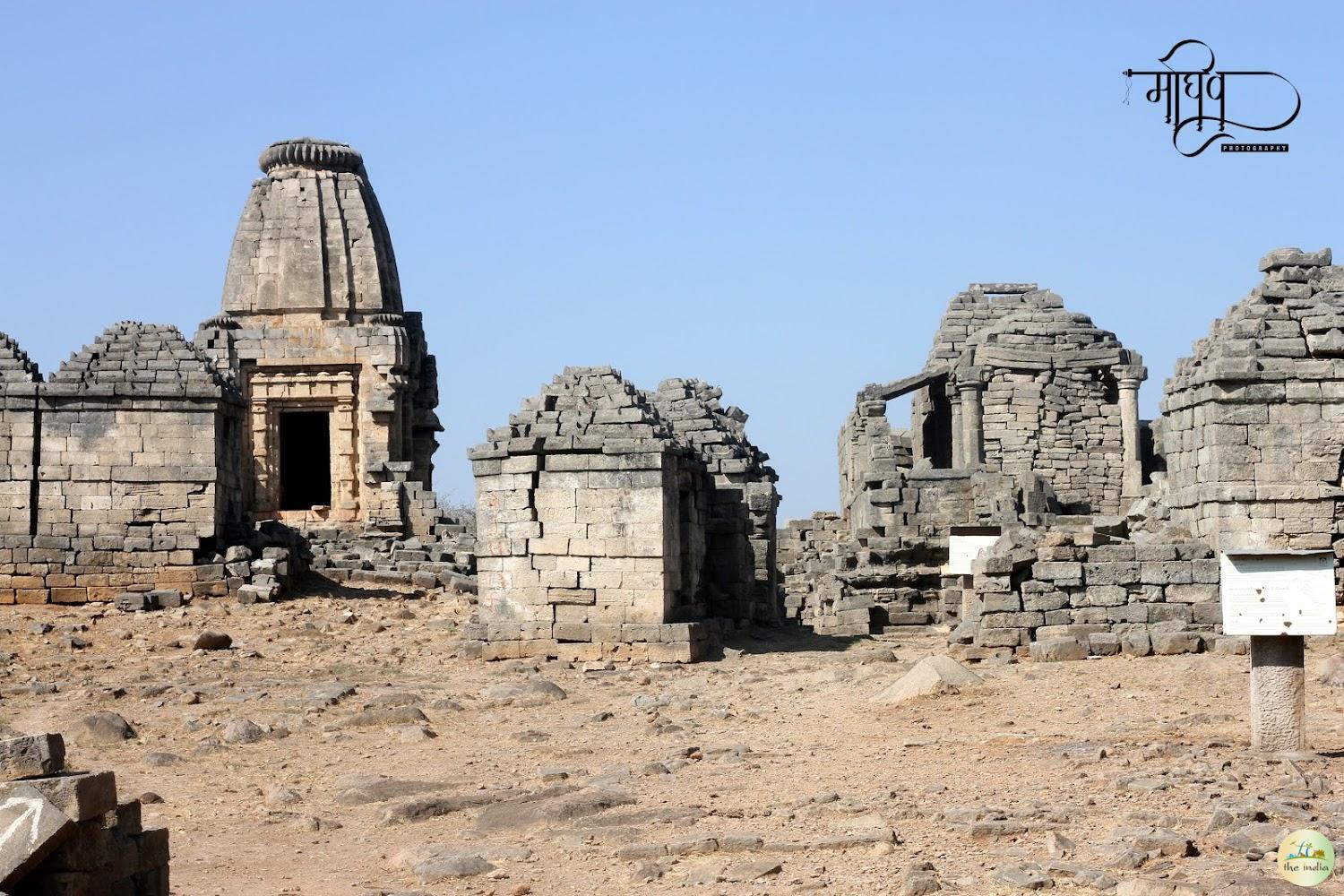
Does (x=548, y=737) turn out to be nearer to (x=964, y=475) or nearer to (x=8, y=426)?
(x=8, y=426)

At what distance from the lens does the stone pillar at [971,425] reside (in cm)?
3070

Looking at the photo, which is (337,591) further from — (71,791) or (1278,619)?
(71,791)

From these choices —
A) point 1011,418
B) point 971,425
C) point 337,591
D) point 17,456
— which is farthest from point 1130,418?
point 17,456

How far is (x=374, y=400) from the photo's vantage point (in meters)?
28.8

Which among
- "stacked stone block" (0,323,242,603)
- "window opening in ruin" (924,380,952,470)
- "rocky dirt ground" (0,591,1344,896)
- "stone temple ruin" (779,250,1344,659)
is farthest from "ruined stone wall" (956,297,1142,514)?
"stacked stone block" (0,323,242,603)

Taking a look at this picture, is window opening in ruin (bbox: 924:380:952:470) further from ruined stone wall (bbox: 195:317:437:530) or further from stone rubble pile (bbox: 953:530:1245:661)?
stone rubble pile (bbox: 953:530:1245:661)

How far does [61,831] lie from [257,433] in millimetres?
22896

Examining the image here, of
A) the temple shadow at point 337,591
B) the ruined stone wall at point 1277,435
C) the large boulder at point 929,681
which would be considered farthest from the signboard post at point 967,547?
the temple shadow at point 337,591

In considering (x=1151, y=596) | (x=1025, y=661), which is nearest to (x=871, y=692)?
(x=1025, y=661)

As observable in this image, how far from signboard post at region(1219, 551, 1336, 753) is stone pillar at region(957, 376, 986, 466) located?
819 inches

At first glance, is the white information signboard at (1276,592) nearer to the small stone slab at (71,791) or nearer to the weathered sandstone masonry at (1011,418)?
the small stone slab at (71,791)

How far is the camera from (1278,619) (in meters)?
9.47

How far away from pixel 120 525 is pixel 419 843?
12.6m

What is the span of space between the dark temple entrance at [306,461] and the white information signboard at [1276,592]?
2417 cm
